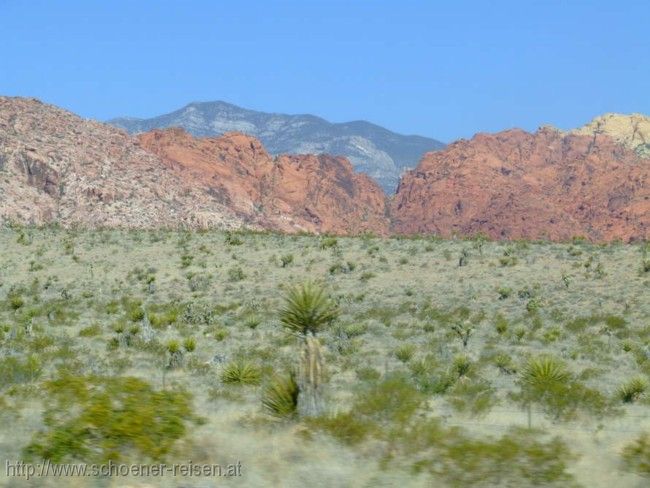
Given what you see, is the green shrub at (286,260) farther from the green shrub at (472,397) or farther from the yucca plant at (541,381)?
the yucca plant at (541,381)

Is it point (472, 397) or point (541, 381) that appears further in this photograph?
point (541, 381)

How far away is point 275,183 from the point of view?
122 m

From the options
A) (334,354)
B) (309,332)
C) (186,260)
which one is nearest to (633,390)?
(309,332)

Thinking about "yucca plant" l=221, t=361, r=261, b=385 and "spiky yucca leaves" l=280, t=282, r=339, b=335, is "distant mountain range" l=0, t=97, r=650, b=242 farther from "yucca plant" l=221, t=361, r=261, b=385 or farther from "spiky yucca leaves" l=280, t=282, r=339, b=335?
"spiky yucca leaves" l=280, t=282, r=339, b=335

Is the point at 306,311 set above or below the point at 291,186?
below

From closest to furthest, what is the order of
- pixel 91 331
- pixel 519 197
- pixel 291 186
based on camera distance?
pixel 91 331
pixel 519 197
pixel 291 186

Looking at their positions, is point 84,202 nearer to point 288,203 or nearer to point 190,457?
point 288,203

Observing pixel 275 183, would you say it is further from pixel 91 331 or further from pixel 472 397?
pixel 472 397

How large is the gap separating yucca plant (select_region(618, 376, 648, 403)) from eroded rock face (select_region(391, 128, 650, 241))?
8589 centimetres

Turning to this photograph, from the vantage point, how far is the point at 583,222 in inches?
4680

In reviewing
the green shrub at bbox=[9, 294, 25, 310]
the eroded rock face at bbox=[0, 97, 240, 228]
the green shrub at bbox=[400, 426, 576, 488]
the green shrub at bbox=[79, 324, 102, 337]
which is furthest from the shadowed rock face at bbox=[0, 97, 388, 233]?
the green shrub at bbox=[400, 426, 576, 488]

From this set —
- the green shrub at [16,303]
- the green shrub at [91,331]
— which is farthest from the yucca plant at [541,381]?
the green shrub at [16,303]

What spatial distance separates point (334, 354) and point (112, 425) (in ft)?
44.0

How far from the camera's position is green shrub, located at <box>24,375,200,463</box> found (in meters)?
10.7
